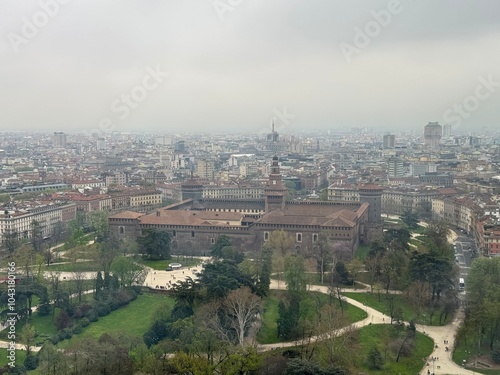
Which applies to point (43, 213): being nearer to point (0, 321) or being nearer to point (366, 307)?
point (0, 321)

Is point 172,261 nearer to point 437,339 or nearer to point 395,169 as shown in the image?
point 437,339

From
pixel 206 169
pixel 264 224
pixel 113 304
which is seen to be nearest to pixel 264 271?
pixel 113 304

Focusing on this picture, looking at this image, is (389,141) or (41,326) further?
(389,141)

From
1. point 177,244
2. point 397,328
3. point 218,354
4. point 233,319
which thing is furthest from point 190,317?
point 177,244

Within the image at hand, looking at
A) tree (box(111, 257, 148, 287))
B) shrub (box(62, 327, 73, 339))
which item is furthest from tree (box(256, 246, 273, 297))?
shrub (box(62, 327, 73, 339))

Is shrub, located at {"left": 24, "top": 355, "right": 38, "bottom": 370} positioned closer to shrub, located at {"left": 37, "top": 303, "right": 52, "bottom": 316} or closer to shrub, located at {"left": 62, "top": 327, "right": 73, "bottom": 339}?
shrub, located at {"left": 62, "top": 327, "right": 73, "bottom": 339}

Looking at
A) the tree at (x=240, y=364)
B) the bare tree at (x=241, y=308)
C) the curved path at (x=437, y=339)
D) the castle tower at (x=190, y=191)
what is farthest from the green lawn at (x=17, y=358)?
the castle tower at (x=190, y=191)
